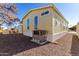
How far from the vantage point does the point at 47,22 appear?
2.61 meters

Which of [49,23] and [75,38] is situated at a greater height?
[49,23]

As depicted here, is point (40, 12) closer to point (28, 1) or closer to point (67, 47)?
point (28, 1)

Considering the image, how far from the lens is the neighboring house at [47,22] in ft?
8.50

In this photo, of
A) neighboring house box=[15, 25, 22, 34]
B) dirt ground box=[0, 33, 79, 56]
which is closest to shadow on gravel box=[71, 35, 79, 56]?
dirt ground box=[0, 33, 79, 56]

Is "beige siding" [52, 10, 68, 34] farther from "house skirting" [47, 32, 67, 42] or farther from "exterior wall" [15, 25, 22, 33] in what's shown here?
"exterior wall" [15, 25, 22, 33]

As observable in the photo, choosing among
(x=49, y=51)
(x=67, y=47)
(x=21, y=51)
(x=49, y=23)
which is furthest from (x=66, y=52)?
(x=21, y=51)

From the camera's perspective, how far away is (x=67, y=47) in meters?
2.61

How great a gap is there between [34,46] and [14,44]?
317 mm

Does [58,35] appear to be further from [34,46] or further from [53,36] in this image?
[34,46]

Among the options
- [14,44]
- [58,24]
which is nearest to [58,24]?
[58,24]

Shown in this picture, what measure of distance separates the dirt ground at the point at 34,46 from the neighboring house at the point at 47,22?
101 millimetres

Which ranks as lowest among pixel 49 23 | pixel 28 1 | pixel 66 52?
pixel 66 52

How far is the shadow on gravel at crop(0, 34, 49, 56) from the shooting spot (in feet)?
8.51

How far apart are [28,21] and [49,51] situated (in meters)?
0.57
